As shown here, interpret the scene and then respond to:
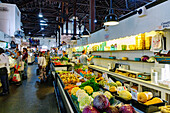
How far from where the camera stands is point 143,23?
4.54 metres

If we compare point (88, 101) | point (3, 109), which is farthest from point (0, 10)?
point (88, 101)

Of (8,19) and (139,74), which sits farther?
(8,19)

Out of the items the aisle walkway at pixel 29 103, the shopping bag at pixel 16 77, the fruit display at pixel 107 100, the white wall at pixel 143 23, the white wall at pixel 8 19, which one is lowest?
the aisle walkway at pixel 29 103

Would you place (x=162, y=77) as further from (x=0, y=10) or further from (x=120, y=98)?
(x=0, y=10)

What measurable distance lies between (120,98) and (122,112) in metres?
→ 0.55

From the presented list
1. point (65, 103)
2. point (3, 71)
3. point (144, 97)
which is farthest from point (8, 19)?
point (144, 97)

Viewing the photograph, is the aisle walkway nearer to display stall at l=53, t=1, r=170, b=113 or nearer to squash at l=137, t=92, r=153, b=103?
display stall at l=53, t=1, r=170, b=113

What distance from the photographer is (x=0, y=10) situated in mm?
9180

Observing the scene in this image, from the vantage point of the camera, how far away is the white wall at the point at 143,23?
375cm

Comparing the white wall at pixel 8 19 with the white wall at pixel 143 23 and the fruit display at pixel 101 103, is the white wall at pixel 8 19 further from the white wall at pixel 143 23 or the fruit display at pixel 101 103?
the fruit display at pixel 101 103

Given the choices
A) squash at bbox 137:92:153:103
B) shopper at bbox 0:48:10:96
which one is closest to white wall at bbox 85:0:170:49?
squash at bbox 137:92:153:103

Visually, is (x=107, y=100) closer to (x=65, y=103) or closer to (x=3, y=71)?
(x=65, y=103)

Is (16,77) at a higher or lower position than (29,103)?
higher

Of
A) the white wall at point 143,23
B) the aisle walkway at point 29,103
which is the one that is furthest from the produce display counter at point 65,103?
the white wall at point 143,23
